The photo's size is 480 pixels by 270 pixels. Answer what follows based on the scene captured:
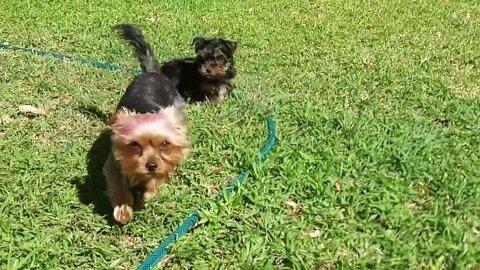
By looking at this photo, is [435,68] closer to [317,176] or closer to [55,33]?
[317,176]

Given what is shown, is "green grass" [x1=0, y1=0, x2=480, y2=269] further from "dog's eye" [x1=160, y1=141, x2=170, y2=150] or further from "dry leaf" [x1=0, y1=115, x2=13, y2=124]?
"dog's eye" [x1=160, y1=141, x2=170, y2=150]

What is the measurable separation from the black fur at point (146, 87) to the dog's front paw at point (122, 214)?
102cm

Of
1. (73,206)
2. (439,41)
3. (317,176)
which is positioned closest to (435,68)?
(439,41)

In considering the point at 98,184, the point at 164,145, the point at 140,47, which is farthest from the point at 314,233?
the point at 140,47

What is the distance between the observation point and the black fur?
506 centimetres

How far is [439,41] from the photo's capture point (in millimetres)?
7551

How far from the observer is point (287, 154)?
472 centimetres

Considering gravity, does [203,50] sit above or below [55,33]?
above

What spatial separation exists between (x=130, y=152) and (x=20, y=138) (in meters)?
1.83

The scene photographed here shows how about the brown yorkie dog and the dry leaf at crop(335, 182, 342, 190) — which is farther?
the dry leaf at crop(335, 182, 342, 190)

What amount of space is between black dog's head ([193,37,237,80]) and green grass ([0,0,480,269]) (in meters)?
0.21

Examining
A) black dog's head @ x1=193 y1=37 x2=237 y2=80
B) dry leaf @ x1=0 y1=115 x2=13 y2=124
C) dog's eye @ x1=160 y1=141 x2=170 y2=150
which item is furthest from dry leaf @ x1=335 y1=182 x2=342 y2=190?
dry leaf @ x1=0 y1=115 x2=13 y2=124

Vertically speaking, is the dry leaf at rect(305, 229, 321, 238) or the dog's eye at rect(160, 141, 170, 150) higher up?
the dog's eye at rect(160, 141, 170, 150)

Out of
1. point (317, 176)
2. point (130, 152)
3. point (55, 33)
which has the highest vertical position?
point (130, 152)
